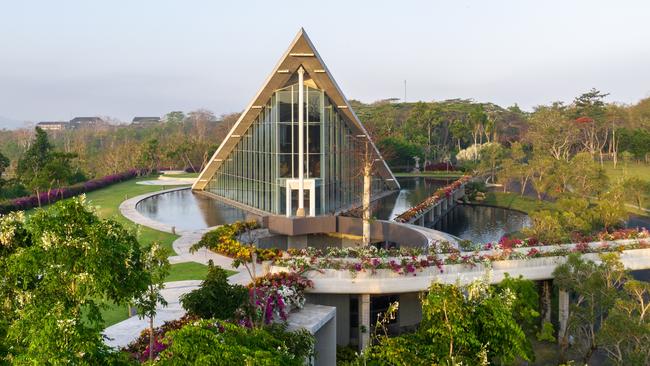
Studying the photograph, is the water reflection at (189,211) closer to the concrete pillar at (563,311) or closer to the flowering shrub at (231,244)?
the flowering shrub at (231,244)

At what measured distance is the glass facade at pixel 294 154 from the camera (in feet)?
94.8

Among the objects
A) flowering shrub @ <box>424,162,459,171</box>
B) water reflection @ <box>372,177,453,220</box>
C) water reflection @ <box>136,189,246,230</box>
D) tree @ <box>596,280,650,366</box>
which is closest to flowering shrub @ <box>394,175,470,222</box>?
water reflection @ <box>372,177,453,220</box>

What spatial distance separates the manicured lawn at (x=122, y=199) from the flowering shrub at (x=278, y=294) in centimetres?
858

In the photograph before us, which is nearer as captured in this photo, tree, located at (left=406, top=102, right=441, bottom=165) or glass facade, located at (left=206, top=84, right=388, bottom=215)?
glass facade, located at (left=206, top=84, right=388, bottom=215)

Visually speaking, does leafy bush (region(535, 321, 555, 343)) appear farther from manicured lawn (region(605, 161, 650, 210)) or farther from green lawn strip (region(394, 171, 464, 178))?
green lawn strip (region(394, 171, 464, 178))

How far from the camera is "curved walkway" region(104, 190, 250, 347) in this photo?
12.5m

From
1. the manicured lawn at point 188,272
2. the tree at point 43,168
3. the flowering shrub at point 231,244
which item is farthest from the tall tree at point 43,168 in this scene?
the manicured lawn at point 188,272

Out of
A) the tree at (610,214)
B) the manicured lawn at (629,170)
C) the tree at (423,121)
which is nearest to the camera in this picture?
the tree at (610,214)

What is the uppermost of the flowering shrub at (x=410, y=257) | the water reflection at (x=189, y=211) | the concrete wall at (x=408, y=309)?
the flowering shrub at (x=410, y=257)

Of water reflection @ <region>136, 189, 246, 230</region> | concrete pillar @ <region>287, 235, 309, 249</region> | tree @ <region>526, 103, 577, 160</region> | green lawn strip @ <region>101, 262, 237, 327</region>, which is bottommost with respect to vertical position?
concrete pillar @ <region>287, 235, 309, 249</region>

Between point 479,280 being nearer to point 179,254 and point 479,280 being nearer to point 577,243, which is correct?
point 577,243

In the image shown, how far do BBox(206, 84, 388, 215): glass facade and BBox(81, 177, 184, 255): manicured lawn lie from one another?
7315 mm

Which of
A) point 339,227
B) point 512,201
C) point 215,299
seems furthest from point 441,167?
point 215,299

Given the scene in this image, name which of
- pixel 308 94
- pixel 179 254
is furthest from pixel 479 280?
pixel 308 94
